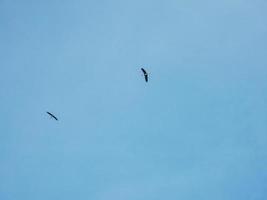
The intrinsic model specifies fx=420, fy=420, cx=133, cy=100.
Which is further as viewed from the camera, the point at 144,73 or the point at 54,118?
the point at 54,118

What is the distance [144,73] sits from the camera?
156ft

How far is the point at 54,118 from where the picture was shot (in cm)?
5516

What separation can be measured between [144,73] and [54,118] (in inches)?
586
